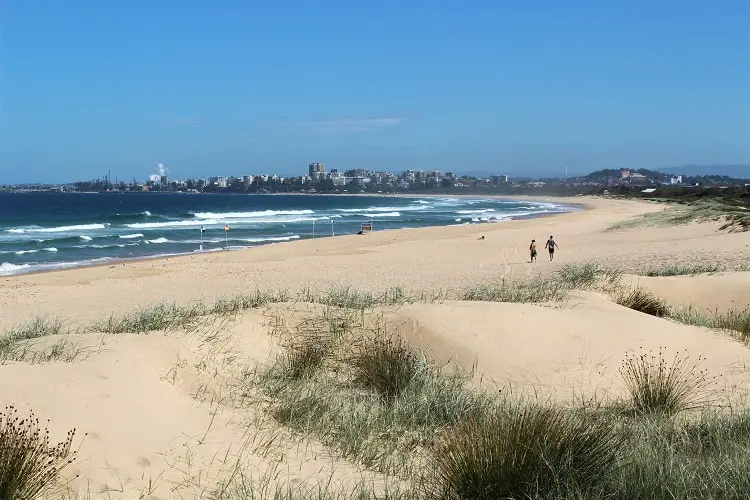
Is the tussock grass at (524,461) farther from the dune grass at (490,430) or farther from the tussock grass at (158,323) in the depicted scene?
the tussock grass at (158,323)

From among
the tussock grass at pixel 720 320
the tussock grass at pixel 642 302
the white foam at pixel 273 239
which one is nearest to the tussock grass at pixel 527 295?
the tussock grass at pixel 642 302

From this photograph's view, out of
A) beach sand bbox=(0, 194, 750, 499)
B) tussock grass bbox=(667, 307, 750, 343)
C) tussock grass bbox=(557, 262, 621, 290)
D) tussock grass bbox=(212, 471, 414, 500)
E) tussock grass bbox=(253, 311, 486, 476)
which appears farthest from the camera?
tussock grass bbox=(557, 262, 621, 290)

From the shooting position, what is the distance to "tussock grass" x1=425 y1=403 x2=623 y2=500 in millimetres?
3738

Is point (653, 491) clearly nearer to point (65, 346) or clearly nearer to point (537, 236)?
point (65, 346)

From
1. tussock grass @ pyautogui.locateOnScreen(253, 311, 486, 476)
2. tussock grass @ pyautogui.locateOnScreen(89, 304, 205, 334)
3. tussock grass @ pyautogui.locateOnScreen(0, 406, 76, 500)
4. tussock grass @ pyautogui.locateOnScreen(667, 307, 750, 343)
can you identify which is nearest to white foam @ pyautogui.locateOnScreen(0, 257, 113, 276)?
tussock grass @ pyautogui.locateOnScreen(89, 304, 205, 334)

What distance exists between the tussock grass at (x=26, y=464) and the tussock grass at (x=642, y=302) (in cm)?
914

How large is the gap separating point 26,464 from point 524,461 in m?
2.80

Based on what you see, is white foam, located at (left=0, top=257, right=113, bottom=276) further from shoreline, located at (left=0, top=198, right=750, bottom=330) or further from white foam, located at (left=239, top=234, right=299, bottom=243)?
white foam, located at (left=239, top=234, right=299, bottom=243)

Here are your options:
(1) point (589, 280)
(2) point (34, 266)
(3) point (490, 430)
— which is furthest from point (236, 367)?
(2) point (34, 266)

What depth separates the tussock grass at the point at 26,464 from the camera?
3.61 metres

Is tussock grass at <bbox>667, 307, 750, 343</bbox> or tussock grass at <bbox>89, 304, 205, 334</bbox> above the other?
tussock grass at <bbox>89, 304, 205, 334</bbox>

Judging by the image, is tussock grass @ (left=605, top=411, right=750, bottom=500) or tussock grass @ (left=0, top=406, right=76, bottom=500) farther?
tussock grass @ (left=0, top=406, right=76, bottom=500)

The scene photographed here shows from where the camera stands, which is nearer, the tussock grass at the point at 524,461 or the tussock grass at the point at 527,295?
the tussock grass at the point at 524,461

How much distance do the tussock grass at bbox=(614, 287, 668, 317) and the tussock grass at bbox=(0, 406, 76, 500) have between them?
9144 millimetres
